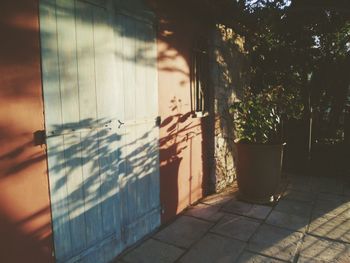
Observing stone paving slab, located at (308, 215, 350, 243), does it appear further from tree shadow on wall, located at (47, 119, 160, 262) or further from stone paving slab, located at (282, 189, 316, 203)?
tree shadow on wall, located at (47, 119, 160, 262)

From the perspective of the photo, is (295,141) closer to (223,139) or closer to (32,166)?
(223,139)

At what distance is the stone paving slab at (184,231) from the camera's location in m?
3.54

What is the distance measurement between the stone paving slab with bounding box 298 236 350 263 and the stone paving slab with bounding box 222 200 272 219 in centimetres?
77

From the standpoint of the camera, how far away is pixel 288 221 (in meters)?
4.12

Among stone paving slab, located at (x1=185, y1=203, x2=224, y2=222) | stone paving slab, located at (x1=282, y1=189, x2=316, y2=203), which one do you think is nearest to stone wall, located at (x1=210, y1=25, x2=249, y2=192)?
stone paving slab, located at (x1=185, y1=203, x2=224, y2=222)

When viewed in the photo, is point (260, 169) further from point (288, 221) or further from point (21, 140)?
point (21, 140)

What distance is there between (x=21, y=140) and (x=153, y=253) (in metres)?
1.85

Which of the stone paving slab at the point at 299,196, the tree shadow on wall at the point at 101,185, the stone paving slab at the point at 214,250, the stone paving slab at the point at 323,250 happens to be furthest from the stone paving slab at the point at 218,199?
the stone paving slab at the point at 323,250

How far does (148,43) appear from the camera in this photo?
349cm

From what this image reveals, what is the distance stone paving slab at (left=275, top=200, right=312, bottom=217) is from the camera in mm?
4402

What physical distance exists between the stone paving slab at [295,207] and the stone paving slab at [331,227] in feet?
0.78

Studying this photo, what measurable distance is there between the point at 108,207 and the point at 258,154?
2.61 metres

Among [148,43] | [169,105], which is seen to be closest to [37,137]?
[148,43]

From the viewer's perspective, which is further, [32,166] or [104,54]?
[104,54]
